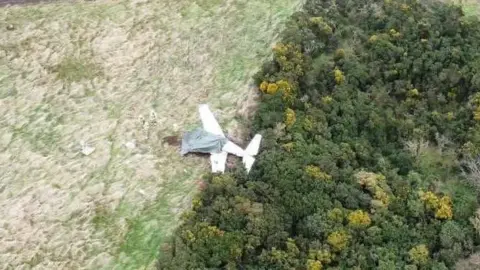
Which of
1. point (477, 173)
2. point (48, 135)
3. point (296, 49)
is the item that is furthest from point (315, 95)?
point (48, 135)

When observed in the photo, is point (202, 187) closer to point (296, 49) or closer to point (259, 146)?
point (259, 146)

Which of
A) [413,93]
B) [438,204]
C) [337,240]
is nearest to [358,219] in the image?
[337,240]

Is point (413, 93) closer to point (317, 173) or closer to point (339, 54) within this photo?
point (339, 54)

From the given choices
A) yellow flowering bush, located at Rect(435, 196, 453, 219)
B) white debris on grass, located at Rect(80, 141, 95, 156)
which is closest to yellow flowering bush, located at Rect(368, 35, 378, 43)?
yellow flowering bush, located at Rect(435, 196, 453, 219)

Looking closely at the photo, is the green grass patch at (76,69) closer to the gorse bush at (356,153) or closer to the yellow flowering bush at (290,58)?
the gorse bush at (356,153)

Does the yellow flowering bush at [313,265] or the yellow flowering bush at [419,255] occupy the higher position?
the yellow flowering bush at [313,265]

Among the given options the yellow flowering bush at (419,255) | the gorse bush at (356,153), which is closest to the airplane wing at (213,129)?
the gorse bush at (356,153)
